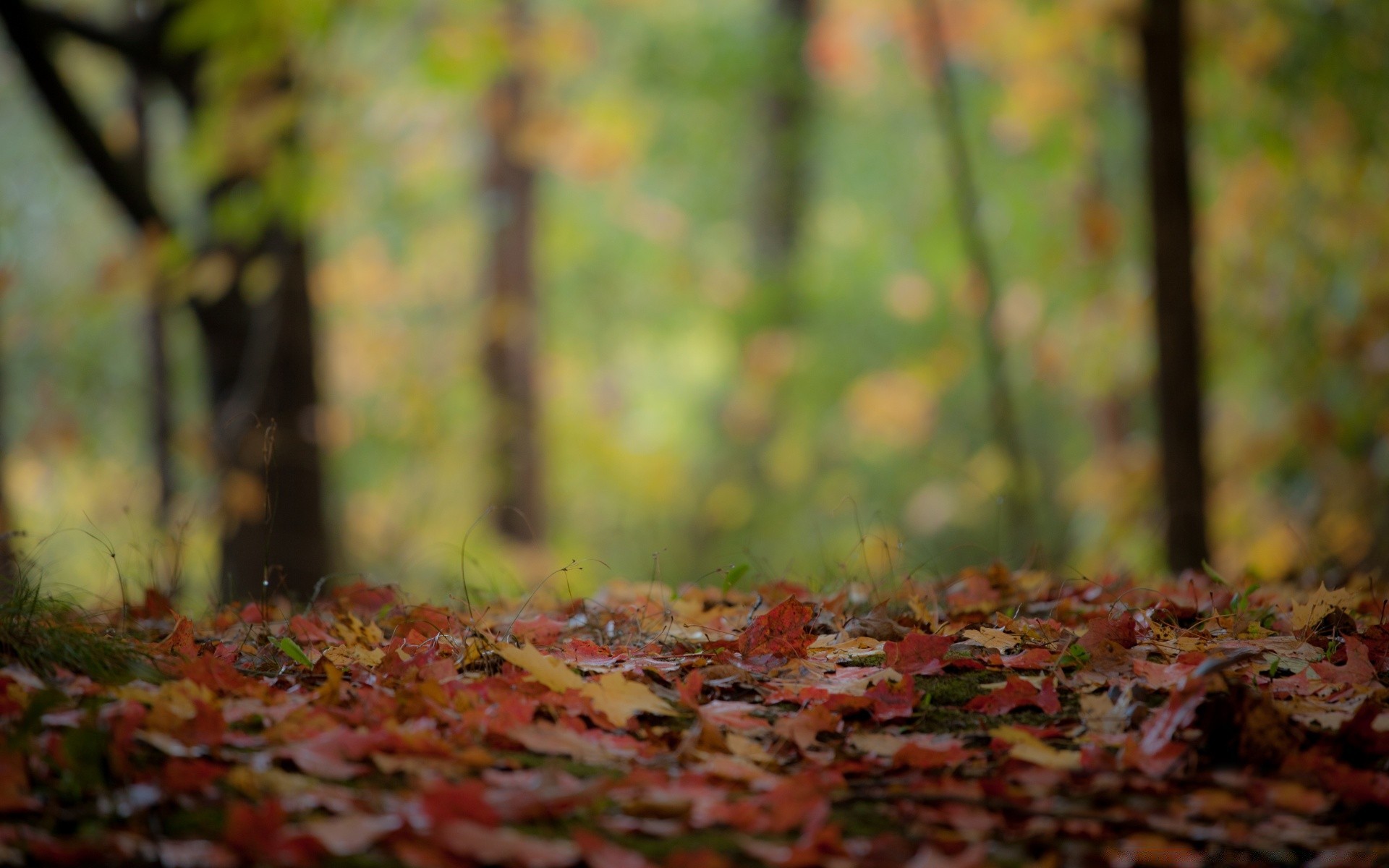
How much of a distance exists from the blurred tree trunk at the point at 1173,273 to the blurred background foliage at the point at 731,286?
0.25 metres

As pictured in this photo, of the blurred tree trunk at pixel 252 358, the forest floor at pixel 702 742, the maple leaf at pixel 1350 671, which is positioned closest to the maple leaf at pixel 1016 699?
the forest floor at pixel 702 742

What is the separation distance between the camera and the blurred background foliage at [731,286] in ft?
19.3

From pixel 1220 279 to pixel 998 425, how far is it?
2.19 m

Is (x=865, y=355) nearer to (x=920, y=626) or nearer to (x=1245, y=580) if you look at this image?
(x=1245, y=580)

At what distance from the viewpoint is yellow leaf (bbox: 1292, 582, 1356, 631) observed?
92.5 inches

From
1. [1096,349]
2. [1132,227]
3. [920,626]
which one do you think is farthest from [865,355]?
[920,626]

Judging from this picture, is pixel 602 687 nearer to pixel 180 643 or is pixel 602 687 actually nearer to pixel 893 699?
pixel 893 699

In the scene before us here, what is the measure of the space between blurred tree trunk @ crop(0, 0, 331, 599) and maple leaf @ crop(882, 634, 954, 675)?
383cm

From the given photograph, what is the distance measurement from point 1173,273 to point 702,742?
13.0 feet

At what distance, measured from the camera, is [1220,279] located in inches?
286

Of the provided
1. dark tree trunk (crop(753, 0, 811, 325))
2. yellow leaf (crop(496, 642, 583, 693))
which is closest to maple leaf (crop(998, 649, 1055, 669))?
yellow leaf (crop(496, 642, 583, 693))

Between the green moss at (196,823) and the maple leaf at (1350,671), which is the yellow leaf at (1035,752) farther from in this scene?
the green moss at (196,823)

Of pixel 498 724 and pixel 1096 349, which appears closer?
pixel 498 724

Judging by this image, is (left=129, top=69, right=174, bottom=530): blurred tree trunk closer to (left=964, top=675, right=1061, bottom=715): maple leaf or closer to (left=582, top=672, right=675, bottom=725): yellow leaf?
(left=582, top=672, right=675, bottom=725): yellow leaf
